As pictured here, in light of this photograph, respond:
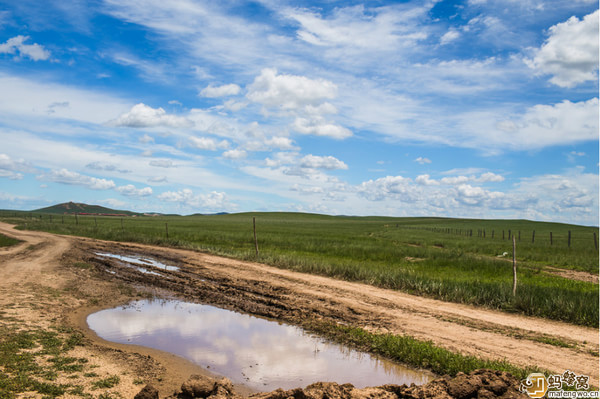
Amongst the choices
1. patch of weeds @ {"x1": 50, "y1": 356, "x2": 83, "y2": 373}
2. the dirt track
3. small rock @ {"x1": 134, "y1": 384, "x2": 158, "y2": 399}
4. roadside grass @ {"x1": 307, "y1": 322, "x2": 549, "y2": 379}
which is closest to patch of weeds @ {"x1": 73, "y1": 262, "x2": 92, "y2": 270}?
the dirt track

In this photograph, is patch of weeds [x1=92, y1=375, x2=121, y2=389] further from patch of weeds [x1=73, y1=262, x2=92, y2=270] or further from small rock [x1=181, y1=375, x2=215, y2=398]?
patch of weeds [x1=73, y1=262, x2=92, y2=270]

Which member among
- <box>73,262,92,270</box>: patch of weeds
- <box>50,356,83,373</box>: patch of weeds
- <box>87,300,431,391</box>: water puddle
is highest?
<box>50,356,83,373</box>: patch of weeds

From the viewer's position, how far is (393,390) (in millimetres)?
5867

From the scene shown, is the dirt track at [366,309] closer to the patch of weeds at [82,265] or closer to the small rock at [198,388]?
the patch of weeds at [82,265]

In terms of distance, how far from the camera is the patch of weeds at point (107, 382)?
20.0ft

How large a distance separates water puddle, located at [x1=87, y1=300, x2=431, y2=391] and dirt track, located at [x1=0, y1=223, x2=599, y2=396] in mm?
1222

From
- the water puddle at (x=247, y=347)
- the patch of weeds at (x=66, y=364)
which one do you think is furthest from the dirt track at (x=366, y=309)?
the patch of weeds at (x=66, y=364)

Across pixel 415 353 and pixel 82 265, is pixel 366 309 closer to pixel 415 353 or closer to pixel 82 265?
pixel 415 353

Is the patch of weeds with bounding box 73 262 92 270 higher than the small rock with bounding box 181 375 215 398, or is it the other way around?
the small rock with bounding box 181 375 215 398

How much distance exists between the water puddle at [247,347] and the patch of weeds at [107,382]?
176 cm

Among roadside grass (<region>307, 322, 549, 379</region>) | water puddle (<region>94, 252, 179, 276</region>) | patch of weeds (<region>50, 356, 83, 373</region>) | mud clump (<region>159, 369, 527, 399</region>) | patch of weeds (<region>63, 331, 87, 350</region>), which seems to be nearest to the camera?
mud clump (<region>159, 369, 527, 399</region>)

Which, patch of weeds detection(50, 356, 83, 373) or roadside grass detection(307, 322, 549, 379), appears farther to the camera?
roadside grass detection(307, 322, 549, 379)

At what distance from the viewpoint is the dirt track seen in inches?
332

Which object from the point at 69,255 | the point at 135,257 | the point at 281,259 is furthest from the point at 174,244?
the point at 281,259
